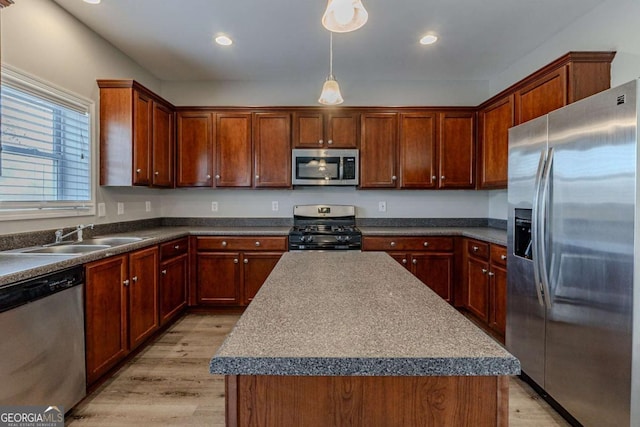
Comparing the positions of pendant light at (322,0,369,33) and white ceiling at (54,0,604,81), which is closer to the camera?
pendant light at (322,0,369,33)

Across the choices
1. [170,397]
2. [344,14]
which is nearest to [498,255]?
[344,14]

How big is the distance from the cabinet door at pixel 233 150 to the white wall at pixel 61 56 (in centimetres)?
96

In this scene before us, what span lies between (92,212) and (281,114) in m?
2.07

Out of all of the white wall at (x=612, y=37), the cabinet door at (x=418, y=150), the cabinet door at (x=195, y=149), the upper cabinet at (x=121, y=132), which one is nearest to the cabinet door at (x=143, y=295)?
the upper cabinet at (x=121, y=132)

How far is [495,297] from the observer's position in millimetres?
2949

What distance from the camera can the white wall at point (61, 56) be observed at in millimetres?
2201

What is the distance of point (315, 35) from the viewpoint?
2988 millimetres

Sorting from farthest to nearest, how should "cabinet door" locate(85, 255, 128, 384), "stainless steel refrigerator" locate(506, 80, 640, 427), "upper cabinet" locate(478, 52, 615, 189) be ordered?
1. "upper cabinet" locate(478, 52, 615, 189)
2. "cabinet door" locate(85, 255, 128, 384)
3. "stainless steel refrigerator" locate(506, 80, 640, 427)

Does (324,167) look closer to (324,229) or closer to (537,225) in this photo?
(324,229)

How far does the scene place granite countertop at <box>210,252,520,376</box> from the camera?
2.41ft

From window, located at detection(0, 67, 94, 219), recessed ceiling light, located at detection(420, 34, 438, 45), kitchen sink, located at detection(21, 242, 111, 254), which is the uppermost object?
recessed ceiling light, located at detection(420, 34, 438, 45)

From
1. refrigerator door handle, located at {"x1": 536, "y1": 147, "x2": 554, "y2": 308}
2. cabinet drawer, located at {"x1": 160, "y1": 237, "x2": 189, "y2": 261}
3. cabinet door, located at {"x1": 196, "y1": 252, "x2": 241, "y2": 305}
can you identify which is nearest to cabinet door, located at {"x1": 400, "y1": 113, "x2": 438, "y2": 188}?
refrigerator door handle, located at {"x1": 536, "y1": 147, "x2": 554, "y2": 308}

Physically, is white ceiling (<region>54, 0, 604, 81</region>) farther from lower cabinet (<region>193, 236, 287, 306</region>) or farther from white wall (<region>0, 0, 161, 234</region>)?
lower cabinet (<region>193, 236, 287, 306</region>)
